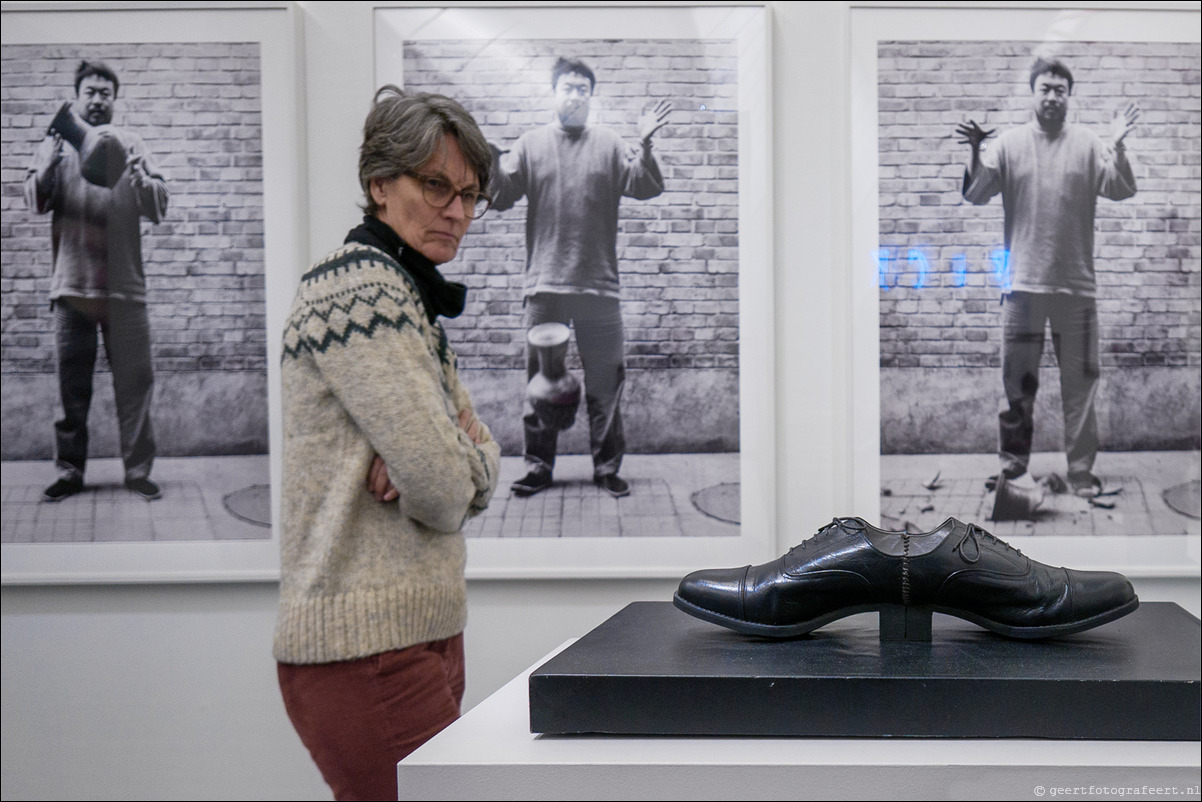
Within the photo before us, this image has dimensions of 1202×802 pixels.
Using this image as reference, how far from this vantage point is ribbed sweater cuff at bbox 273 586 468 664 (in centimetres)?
134

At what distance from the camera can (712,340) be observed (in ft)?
7.63

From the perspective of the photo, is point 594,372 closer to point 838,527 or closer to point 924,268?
point 924,268

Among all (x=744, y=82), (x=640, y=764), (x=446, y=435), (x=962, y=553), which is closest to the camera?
(x=640, y=764)

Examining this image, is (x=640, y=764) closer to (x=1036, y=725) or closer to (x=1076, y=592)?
(x=1036, y=725)

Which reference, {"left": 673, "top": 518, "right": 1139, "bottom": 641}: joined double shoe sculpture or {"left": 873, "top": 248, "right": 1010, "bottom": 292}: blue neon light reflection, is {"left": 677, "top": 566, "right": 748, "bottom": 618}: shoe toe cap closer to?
{"left": 673, "top": 518, "right": 1139, "bottom": 641}: joined double shoe sculpture

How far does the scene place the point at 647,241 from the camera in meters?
2.32

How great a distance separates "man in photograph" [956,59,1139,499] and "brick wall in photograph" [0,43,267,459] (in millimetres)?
1754

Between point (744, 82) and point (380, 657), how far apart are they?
160 centimetres

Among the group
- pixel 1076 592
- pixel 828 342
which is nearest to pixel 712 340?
pixel 828 342

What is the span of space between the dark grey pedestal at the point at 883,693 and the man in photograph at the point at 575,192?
1591mm

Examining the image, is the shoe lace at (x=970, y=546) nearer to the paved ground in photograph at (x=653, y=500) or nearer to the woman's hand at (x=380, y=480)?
the woman's hand at (x=380, y=480)

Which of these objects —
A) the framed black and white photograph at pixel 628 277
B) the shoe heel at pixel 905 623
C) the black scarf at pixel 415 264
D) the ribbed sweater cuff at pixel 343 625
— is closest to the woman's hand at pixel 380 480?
the ribbed sweater cuff at pixel 343 625

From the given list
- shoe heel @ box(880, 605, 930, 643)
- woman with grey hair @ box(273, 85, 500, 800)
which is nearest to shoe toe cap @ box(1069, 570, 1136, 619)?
shoe heel @ box(880, 605, 930, 643)

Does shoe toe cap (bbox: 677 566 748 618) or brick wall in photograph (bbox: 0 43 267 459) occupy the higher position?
brick wall in photograph (bbox: 0 43 267 459)
